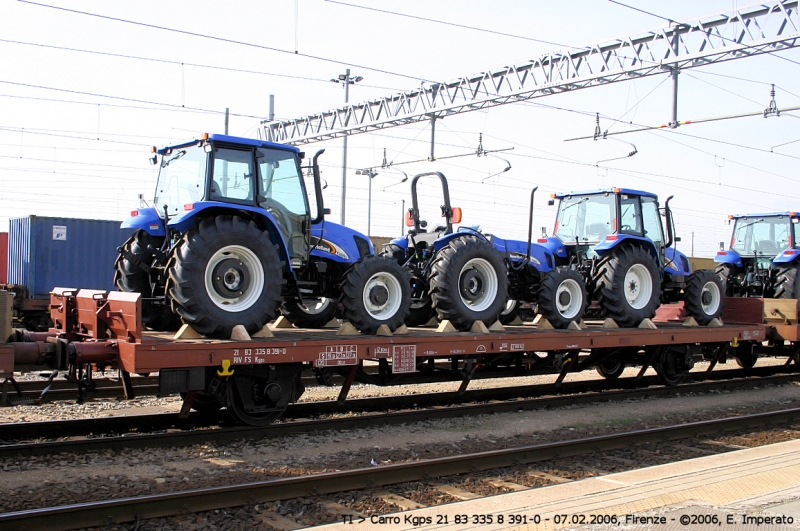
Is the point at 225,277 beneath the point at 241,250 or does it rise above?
beneath

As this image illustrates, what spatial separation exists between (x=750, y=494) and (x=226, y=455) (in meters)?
5.01

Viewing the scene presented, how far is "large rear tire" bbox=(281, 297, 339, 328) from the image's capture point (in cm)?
1077

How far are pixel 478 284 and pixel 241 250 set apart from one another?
397cm

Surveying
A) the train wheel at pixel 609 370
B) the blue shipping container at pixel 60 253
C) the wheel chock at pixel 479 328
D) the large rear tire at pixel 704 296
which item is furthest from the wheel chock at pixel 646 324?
the blue shipping container at pixel 60 253

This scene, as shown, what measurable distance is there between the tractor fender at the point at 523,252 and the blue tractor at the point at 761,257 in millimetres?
5876

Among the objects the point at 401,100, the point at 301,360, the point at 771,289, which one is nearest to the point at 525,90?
the point at 401,100

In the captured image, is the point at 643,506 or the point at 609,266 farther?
the point at 609,266

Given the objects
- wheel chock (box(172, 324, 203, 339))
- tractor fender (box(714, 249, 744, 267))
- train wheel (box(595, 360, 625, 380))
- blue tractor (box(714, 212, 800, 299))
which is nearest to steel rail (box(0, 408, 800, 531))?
wheel chock (box(172, 324, 203, 339))

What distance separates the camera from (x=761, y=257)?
1673cm

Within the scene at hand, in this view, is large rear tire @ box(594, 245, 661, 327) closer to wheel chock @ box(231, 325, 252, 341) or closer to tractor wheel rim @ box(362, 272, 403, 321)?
tractor wheel rim @ box(362, 272, 403, 321)

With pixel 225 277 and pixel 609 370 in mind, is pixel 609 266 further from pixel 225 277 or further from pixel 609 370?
pixel 225 277

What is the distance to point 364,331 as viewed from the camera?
929cm

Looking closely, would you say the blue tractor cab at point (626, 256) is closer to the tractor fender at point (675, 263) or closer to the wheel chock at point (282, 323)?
the tractor fender at point (675, 263)

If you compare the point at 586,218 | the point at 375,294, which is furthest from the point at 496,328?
the point at 586,218
